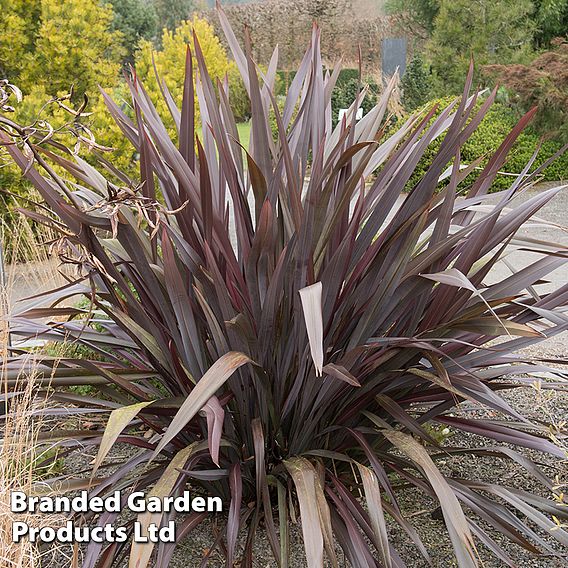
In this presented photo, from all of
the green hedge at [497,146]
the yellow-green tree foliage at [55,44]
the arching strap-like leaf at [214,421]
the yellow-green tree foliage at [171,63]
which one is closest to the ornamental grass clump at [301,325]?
the arching strap-like leaf at [214,421]

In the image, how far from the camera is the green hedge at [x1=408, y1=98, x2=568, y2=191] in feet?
30.5

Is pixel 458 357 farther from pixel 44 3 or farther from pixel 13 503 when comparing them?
pixel 44 3

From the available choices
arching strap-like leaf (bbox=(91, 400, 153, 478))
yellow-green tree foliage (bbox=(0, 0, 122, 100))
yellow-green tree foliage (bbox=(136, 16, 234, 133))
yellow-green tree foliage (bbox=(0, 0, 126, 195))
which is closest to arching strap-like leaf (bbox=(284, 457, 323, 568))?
arching strap-like leaf (bbox=(91, 400, 153, 478))

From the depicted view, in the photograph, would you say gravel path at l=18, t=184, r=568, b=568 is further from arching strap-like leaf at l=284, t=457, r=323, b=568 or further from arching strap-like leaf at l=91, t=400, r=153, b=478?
arching strap-like leaf at l=91, t=400, r=153, b=478

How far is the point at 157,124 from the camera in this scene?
215cm

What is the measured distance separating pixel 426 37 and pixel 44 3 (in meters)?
13.6

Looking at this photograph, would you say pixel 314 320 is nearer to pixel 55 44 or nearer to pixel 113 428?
pixel 113 428

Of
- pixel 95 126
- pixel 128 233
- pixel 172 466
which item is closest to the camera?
pixel 172 466

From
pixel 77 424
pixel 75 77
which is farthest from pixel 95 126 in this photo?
pixel 77 424

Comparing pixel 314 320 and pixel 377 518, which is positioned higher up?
pixel 314 320

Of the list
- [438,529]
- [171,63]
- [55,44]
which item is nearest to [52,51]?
[55,44]

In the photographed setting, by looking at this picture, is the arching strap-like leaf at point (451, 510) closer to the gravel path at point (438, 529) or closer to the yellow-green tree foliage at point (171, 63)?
the gravel path at point (438, 529)

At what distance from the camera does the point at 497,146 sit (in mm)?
9703

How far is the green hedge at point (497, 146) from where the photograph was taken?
30.5 ft
